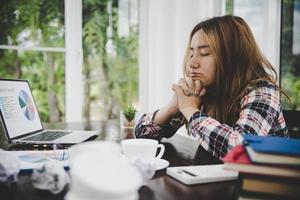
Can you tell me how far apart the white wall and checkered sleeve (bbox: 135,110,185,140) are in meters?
1.64

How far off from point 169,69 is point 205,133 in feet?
6.93

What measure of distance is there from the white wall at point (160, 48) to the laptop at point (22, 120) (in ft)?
5.76

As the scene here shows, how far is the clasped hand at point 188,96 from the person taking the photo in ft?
3.80

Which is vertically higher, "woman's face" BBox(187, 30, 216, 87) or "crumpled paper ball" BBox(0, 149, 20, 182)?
"woman's face" BBox(187, 30, 216, 87)

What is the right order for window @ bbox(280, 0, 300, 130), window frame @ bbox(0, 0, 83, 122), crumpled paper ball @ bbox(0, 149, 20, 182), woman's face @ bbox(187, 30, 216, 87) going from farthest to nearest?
window frame @ bbox(0, 0, 83, 122), window @ bbox(280, 0, 300, 130), woman's face @ bbox(187, 30, 216, 87), crumpled paper ball @ bbox(0, 149, 20, 182)

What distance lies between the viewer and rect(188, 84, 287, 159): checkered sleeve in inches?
38.4

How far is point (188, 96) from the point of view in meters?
1.22

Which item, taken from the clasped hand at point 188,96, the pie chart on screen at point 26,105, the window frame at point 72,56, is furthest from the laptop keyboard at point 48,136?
the window frame at point 72,56

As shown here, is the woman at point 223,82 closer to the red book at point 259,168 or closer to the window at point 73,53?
the red book at point 259,168

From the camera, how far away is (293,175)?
57 centimetres

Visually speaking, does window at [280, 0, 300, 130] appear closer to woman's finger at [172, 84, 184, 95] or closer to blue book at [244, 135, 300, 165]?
woman's finger at [172, 84, 184, 95]

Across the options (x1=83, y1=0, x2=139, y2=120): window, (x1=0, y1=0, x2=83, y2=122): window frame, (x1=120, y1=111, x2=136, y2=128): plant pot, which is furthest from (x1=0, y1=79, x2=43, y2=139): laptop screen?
(x1=83, y1=0, x2=139, y2=120): window

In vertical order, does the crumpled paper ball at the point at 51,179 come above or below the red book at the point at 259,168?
below

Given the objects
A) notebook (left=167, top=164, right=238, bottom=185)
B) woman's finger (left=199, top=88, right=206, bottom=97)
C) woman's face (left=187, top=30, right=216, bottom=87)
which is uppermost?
woman's face (left=187, top=30, right=216, bottom=87)
